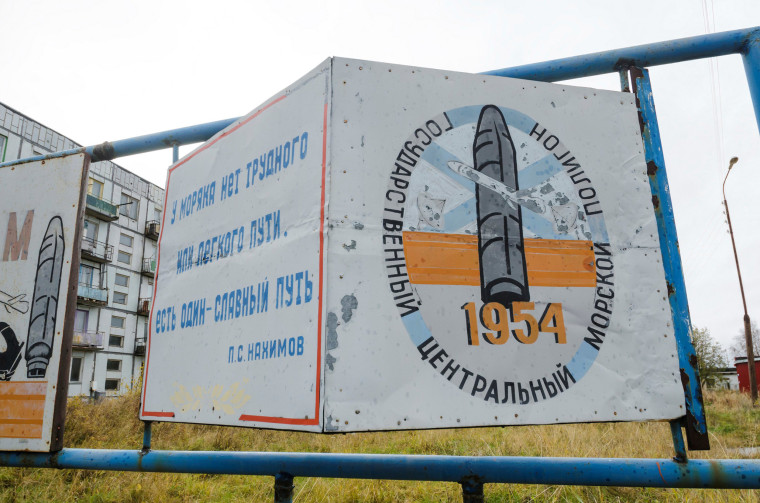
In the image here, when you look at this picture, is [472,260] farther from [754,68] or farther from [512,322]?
[754,68]

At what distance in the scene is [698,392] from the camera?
154cm

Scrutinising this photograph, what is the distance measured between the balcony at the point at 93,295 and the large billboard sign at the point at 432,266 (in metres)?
29.7

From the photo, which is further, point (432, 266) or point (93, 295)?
point (93, 295)

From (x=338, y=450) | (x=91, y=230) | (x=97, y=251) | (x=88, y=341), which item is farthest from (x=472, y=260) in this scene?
(x=91, y=230)

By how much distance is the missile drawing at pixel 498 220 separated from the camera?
1512 millimetres

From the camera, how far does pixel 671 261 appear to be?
1629 millimetres

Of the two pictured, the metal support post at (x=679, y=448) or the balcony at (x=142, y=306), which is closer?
the metal support post at (x=679, y=448)

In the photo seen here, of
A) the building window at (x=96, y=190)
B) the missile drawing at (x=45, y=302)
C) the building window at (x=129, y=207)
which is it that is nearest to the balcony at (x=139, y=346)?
the building window at (x=129, y=207)

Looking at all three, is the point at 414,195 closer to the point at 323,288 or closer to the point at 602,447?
the point at 323,288

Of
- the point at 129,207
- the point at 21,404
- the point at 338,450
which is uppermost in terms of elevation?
the point at 129,207

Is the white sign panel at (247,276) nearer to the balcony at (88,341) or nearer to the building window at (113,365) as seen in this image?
the balcony at (88,341)

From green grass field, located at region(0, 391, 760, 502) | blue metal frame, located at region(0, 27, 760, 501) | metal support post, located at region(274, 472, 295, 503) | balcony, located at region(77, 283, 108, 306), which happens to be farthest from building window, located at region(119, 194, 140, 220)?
metal support post, located at region(274, 472, 295, 503)

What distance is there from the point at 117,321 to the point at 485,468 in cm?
3344

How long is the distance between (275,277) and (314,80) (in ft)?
2.20
